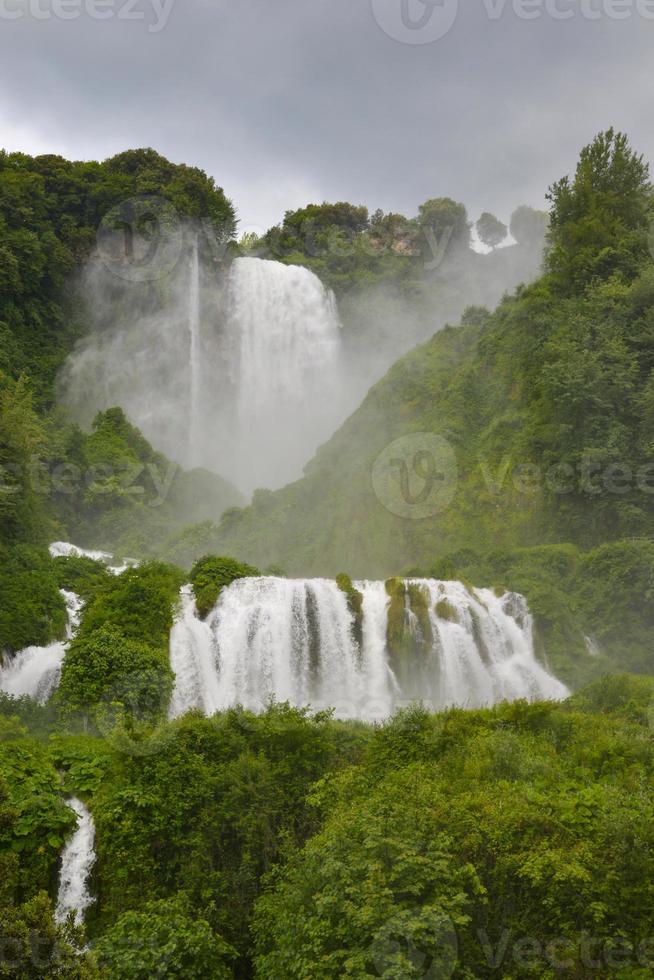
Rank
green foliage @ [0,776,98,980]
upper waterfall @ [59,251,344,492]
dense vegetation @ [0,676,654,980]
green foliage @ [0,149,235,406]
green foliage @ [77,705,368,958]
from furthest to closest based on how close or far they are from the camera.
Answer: upper waterfall @ [59,251,344,492], green foliage @ [0,149,235,406], green foliage @ [77,705,368,958], dense vegetation @ [0,676,654,980], green foliage @ [0,776,98,980]

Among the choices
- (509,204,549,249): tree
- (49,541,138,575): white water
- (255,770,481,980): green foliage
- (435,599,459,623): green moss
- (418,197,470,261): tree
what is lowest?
(255,770,481,980): green foliage

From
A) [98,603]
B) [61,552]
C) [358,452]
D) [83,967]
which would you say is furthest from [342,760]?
[358,452]

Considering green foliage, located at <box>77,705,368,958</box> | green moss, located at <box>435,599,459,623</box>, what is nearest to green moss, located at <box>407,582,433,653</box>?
green moss, located at <box>435,599,459,623</box>

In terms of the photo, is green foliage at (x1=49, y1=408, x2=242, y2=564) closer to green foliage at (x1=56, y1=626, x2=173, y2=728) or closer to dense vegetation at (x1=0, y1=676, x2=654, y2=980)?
green foliage at (x1=56, y1=626, x2=173, y2=728)

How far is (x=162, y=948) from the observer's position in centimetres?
839

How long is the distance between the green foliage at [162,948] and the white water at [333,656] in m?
10.7

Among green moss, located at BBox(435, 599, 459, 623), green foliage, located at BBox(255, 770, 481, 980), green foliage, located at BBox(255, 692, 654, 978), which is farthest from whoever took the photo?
green moss, located at BBox(435, 599, 459, 623)

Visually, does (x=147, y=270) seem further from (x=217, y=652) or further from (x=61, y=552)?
(x=217, y=652)

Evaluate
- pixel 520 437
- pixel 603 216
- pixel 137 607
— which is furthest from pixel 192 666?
pixel 603 216

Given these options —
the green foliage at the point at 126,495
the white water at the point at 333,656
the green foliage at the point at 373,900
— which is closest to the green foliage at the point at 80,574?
the white water at the point at 333,656

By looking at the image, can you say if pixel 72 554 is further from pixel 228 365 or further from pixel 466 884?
pixel 228 365

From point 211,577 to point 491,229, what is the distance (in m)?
75.1

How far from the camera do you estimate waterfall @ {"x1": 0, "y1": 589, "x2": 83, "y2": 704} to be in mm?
18859

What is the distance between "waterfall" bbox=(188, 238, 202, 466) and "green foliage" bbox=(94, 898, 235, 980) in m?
41.9
